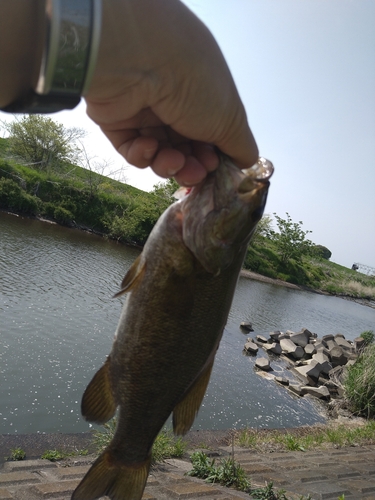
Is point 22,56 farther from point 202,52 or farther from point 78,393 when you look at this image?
point 78,393

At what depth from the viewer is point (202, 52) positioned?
182 cm

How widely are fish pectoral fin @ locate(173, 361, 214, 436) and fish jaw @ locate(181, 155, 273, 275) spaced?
→ 72cm

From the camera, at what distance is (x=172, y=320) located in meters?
2.52

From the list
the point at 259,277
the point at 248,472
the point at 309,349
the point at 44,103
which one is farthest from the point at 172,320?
the point at 259,277

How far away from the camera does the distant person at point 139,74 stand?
4.77 ft

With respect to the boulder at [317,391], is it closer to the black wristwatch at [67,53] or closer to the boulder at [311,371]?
the boulder at [311,371]

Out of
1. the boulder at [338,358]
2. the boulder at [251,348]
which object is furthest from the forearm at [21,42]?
the boulder at [338,358]

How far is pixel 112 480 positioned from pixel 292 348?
18181mm

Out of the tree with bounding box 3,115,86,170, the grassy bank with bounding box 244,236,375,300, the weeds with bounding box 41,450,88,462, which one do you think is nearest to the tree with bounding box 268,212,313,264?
the grassy bank with bounding box 244,236,375,300

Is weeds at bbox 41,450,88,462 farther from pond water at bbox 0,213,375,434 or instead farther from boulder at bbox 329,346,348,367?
boulder at bbox 329,346,348,367

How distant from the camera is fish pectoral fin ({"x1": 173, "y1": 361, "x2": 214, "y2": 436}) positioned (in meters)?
2.68

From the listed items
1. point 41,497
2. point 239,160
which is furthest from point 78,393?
point 239,160

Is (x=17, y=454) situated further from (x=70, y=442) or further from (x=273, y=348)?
(x=273, y=348)

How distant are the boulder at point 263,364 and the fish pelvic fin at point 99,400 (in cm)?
1457
